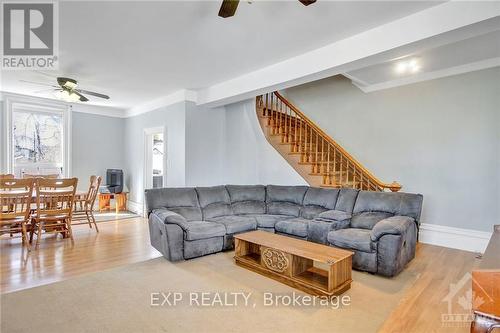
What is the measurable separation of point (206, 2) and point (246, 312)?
2787mm

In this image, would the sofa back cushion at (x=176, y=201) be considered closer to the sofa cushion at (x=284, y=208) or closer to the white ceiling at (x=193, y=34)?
the sofa cushion at (x=284, y=208)

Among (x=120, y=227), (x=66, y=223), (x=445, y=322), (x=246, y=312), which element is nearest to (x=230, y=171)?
(x=120, y=227)

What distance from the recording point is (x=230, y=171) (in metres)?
6.18

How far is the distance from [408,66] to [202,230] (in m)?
3.98

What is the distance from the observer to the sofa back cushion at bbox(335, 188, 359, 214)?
405cm

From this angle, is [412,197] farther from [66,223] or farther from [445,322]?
[66,223]

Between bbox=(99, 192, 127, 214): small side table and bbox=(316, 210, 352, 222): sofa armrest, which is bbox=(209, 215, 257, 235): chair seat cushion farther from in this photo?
bbox=(99, 192, 127, 214): small side table

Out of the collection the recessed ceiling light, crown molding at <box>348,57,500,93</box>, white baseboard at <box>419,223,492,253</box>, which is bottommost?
white baseboard at <box>419,223,492,253</box>

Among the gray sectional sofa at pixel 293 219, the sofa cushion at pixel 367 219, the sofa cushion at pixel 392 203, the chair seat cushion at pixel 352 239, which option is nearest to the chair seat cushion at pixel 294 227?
the gray sectional sofa at pixel 293 219

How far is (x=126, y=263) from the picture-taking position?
344 cm

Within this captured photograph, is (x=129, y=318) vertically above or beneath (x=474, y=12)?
beneath

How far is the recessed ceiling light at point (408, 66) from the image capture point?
4.14 metres

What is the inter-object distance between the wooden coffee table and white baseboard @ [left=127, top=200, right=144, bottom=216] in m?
4.30

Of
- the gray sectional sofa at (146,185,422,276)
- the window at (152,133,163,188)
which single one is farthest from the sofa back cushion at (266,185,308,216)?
the window at (152,133,163,188)
